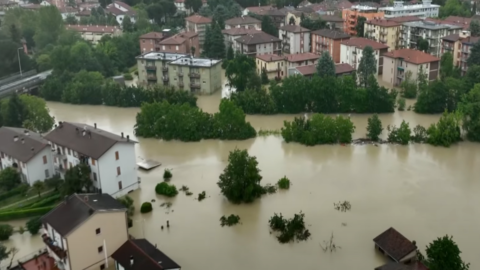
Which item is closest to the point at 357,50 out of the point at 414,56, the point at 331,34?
the point at 331,34

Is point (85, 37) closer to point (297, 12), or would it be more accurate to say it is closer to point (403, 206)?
point (297, 12)

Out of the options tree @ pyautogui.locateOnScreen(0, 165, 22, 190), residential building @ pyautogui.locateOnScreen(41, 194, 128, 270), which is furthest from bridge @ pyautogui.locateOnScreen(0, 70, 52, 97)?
residential building @ pyautogui.locateOnScreen(41, 194, 128, 270)

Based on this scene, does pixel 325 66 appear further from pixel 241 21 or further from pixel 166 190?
pixel 241 21

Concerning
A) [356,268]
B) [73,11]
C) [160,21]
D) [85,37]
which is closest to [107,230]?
[356,268]

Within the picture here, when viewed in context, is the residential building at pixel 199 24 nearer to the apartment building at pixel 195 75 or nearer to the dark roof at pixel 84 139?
the apartment building at pixel 195 75

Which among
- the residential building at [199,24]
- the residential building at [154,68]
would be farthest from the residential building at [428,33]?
the residential building at [154,68]
